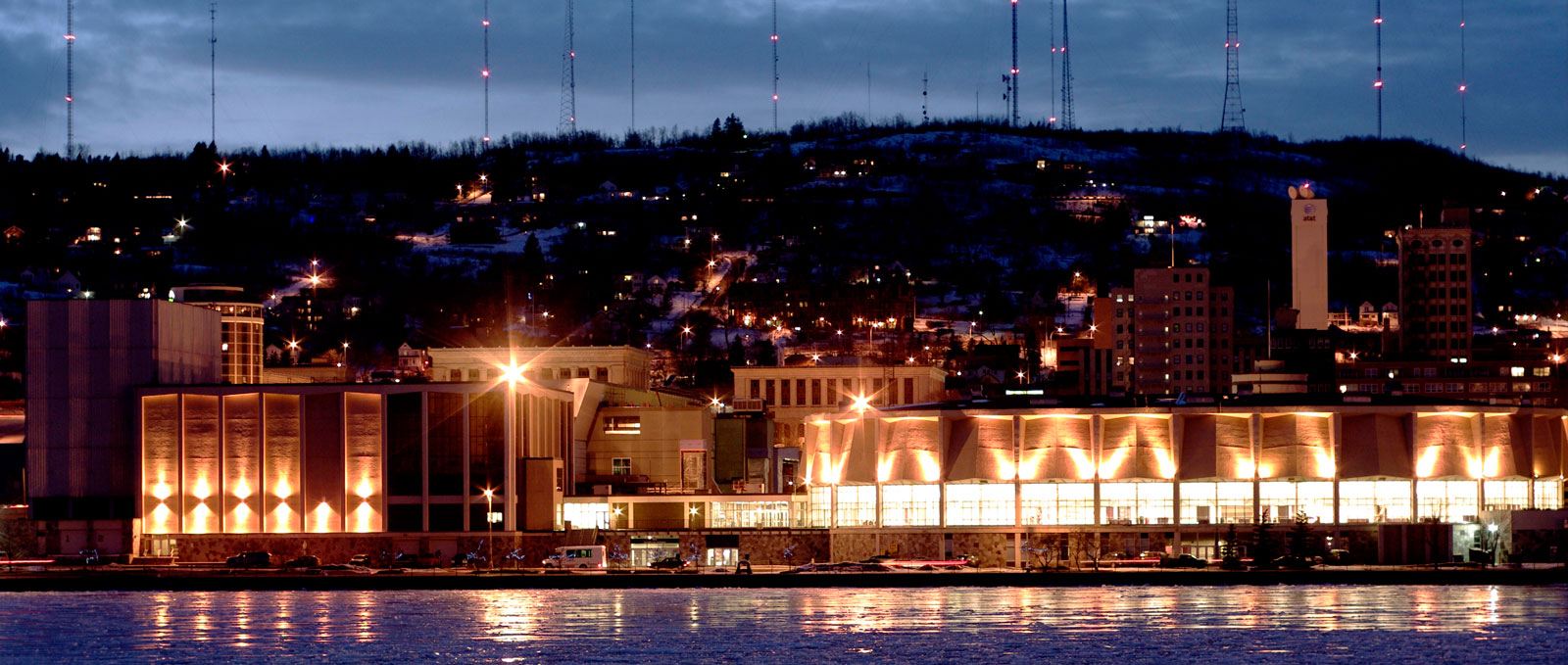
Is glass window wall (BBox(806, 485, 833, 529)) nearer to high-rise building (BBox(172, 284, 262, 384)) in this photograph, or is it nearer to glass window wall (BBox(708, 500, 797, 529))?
glass window wall (BBox(708, 500, 797, 529))

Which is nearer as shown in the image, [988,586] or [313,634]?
[313,634]

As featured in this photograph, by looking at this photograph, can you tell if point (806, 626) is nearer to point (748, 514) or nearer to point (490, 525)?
point (490, 525)

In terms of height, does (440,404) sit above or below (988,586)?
above

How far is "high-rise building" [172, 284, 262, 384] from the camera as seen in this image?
158m

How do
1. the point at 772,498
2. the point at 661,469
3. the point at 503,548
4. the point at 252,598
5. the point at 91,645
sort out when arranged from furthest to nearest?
the point at 661,469
the point at 772,498
the point at 503,548
the point at 252,598
the point at 91,645

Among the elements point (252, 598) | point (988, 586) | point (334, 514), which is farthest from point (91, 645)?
point (988, 586)

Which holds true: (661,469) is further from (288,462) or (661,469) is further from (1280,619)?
(1280,619)

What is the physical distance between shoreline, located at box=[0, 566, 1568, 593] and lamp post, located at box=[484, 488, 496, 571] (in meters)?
2.40

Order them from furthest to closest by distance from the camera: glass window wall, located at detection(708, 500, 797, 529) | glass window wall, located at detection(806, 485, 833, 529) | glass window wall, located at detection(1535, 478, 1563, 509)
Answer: glass window wall, located at detection(708, 500, 797, 529)
glass window wall, located at detection(806, 485, 833, 529)
glass window wall, located at detection(1535, 478, 1563, 509)

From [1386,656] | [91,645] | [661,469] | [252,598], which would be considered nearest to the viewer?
[1386,656]

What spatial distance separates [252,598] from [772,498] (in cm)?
3559

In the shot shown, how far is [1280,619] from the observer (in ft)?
327

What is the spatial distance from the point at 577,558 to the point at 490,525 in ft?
18.6

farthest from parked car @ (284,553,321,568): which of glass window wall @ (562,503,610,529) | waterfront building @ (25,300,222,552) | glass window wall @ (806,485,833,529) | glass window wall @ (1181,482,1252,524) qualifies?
glass window wall @ (1181,482,1252,524)
